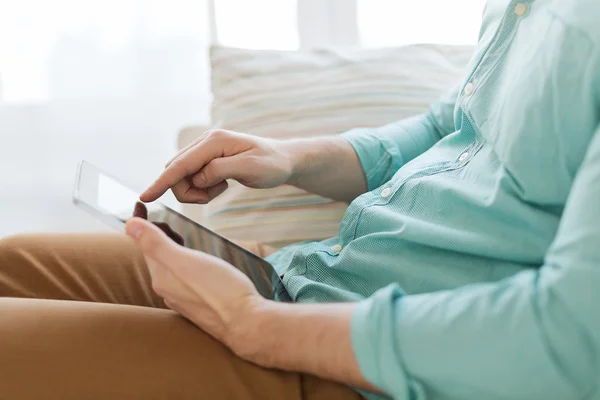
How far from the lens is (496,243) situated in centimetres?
67

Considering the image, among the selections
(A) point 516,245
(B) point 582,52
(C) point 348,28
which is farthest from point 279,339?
(C) point 348,28

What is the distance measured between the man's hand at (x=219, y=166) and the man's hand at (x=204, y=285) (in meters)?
0.18

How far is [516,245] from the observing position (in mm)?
660

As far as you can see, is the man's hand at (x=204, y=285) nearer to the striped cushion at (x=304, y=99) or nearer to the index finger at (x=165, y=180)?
the index finger at (x=165, y=180)

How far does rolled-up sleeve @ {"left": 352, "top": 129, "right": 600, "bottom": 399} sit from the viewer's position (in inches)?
21.0

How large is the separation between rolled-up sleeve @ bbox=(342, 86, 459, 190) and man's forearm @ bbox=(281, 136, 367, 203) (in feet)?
0.05

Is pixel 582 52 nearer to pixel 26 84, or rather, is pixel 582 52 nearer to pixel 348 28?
pixel 348 28

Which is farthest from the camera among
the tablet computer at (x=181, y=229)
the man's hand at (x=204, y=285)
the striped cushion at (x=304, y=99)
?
the striped cushion at (x=304, y=99)

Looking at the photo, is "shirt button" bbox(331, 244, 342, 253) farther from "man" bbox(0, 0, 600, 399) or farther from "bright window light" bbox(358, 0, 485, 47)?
"bright window light" bbox(358, 0, 485, 47)

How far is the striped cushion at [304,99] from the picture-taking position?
114cm

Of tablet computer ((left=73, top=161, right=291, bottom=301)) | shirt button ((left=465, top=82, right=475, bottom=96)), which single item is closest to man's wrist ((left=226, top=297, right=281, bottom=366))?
tablet computer ((left=73, top=161, right=291, bottom=301))

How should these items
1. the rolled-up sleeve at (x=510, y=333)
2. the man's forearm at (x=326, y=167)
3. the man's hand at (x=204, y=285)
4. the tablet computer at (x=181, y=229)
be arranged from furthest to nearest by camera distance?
the man's forearm at (x=326, y=167), the tablet computer at (x=181, y=229), the man's hand at (x=204, y=285), the rolled-up sleeve at (x=510, y=333)

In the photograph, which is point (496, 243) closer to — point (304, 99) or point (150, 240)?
point (150, 240)

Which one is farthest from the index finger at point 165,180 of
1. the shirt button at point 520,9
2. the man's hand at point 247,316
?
the shirt button at point 520,9
